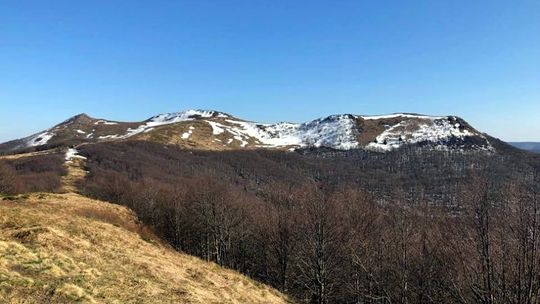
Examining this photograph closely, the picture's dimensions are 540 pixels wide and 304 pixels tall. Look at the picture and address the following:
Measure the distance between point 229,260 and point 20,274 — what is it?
5821cm

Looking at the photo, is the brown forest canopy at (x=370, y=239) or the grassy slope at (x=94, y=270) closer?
the grassy slope at (x=94, y=270)

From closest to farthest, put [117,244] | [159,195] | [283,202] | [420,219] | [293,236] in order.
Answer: [117,244] → [293,236] → [420,219] → [283,202] → [159,195]

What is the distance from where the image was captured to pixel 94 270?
2119cm

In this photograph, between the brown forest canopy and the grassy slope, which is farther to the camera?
the brown forest canopy

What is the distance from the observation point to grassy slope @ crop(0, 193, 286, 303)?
55.2 feet

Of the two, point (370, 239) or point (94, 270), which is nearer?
point (94, 270)

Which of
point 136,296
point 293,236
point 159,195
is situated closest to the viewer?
point 136,296

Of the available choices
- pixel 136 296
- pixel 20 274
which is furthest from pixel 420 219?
pixel 20 274

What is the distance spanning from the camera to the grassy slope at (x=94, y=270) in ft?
55.2

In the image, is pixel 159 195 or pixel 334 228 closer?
pixel 334 228

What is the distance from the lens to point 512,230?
17.1 meters

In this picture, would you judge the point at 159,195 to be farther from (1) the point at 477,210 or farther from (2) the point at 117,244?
(1) the point at 477,210

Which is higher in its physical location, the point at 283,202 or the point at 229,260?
the point at 283,202

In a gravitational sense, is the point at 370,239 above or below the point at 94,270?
below
